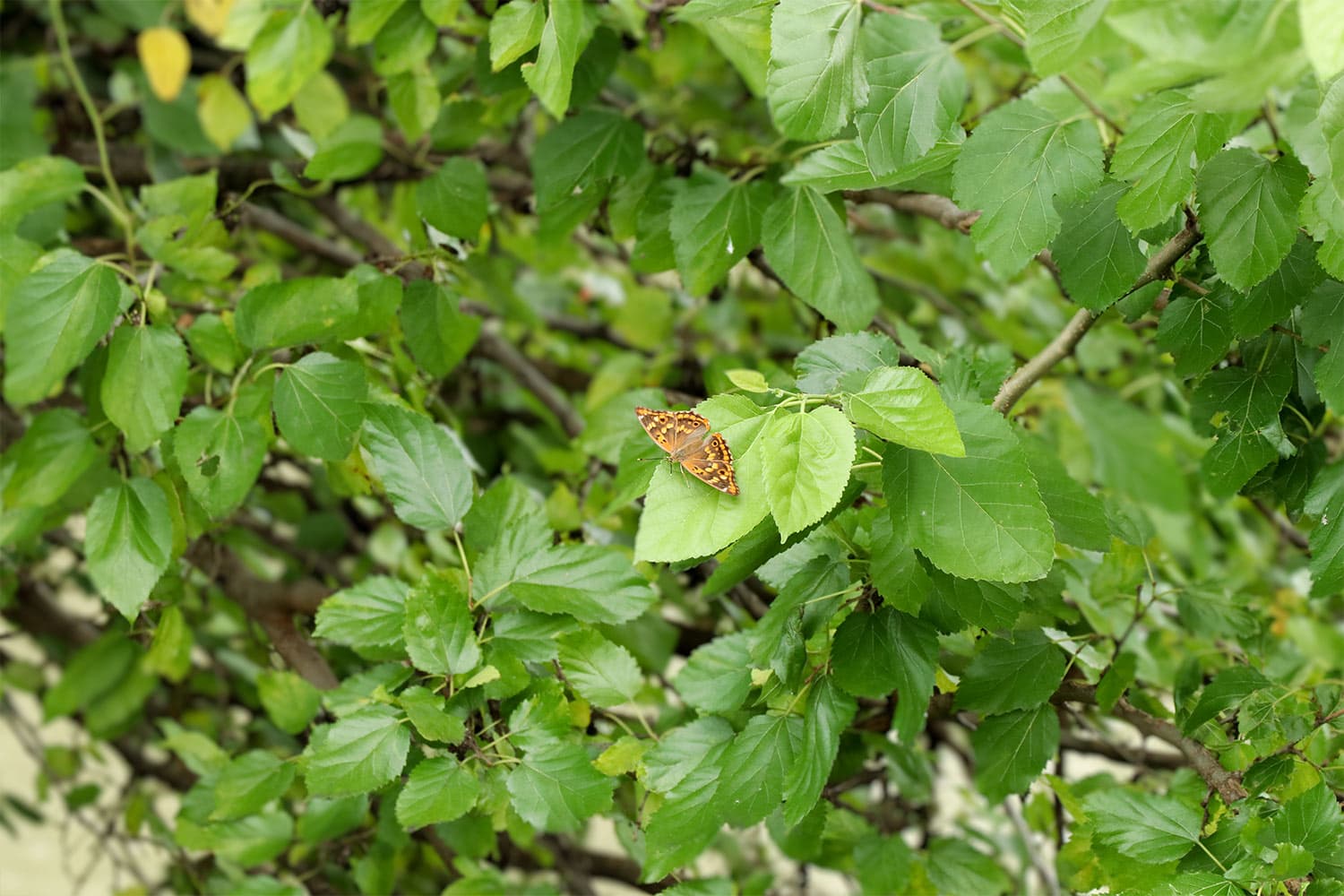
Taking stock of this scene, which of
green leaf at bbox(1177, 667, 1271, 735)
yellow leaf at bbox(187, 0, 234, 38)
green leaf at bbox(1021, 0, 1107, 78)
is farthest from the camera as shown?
yellow leaf at bbox(187, 0, 234, 38)

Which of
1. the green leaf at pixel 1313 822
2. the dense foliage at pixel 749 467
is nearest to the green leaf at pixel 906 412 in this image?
the dense foliage at pixel 749 467

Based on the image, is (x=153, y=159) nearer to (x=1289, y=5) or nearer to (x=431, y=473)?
(x=431, y=473)

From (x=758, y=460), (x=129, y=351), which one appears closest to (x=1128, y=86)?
(x=758, y=460)

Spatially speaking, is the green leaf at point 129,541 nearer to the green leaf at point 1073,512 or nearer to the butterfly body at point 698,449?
the butterfly body at point 698,449

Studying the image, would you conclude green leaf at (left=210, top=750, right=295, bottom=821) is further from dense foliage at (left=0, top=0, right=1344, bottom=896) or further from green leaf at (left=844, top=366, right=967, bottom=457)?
green leaf at (left=844, top=366, right=967, bottom=457)

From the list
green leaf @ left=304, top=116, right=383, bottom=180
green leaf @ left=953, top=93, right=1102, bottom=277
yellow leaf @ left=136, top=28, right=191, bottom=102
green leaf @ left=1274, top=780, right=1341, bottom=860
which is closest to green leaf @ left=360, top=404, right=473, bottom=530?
green leaf @ left=304, top=116, right=383, bottom=180

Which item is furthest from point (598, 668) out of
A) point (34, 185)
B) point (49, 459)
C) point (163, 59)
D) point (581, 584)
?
point (163, 59)
